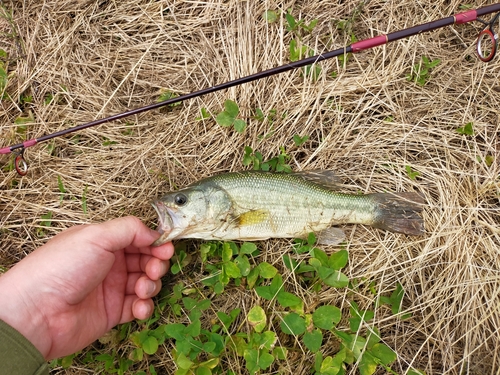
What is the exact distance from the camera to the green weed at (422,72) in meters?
3.49

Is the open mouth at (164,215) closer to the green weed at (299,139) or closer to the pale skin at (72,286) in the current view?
the pale skin at (72,286)

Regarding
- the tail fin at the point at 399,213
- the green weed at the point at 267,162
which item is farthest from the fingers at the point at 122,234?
the tail fin at the point at 399,213

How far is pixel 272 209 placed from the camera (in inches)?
125

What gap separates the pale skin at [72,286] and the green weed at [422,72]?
277 cm

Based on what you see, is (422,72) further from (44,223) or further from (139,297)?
(44,223)

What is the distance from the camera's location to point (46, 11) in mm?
3977

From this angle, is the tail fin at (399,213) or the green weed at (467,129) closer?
the tail fin at (399,213)

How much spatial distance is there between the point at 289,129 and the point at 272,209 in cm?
87

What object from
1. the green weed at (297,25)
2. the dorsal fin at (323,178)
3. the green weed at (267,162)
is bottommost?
the dorsal fin at (323,178)

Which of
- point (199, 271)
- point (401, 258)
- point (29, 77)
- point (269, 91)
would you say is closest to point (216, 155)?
point (269, 91)

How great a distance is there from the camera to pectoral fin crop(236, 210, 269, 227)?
10.3 feet

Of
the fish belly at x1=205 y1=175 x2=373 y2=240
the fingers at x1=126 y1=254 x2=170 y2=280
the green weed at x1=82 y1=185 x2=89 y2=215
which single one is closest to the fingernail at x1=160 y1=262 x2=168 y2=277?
the fingers at x1=126 y1=254 x2=170 y2=280

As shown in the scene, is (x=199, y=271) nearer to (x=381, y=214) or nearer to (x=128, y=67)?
(x=381, y=214)

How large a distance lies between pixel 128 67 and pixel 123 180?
1225 millimetres
